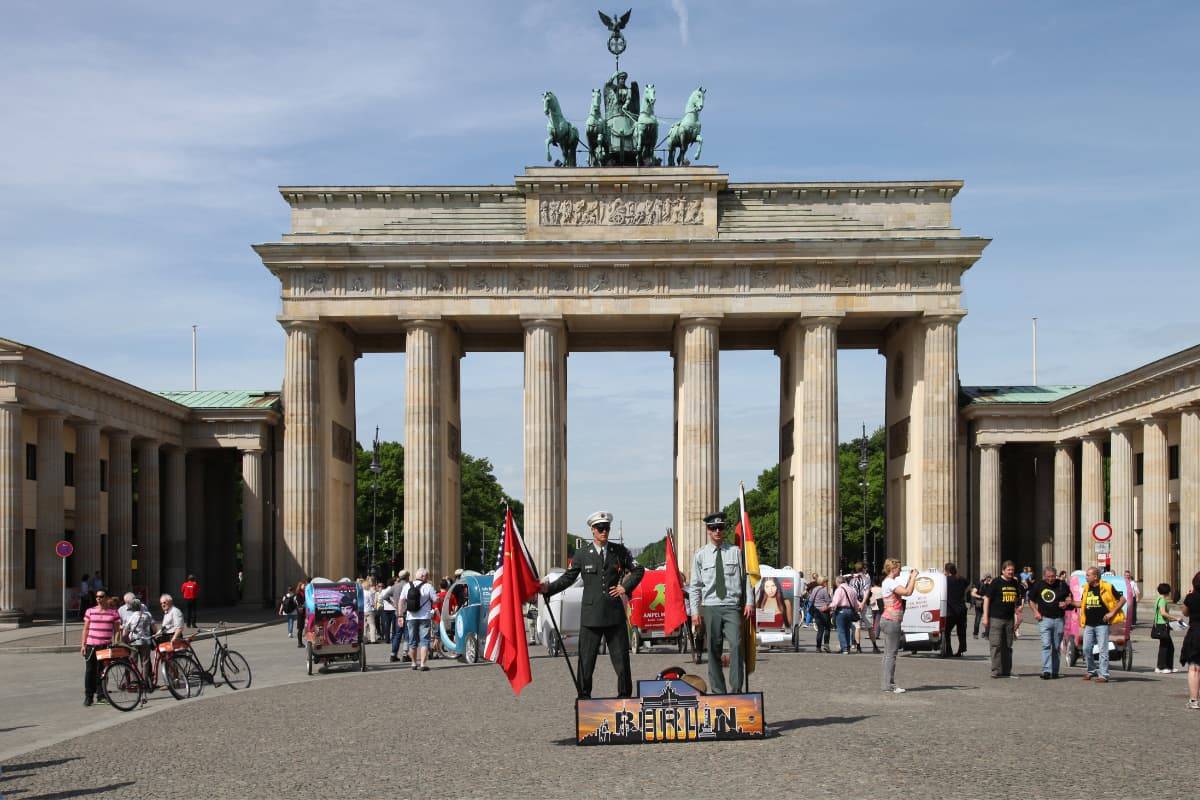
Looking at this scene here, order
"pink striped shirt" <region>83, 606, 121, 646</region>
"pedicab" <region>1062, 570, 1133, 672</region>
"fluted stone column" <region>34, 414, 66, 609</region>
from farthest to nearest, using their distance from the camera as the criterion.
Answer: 1. "fluted stone column" <region>34, 414, 66, 609</region>
2. "pedicab" <region>1062, 570, 1133, 672</region>
3. "pink striped shirt" <region>83, 606, 121, 646</region>

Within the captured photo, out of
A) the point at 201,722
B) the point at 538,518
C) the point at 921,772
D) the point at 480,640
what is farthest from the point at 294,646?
the point at 921,772

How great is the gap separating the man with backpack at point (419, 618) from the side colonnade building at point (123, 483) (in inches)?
845

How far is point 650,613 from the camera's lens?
33438mm

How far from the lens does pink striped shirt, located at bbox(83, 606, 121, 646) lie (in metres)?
23.7

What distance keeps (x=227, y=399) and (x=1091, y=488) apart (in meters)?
38.1

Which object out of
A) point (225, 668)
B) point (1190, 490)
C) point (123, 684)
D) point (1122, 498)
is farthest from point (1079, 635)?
point (1122, 498)

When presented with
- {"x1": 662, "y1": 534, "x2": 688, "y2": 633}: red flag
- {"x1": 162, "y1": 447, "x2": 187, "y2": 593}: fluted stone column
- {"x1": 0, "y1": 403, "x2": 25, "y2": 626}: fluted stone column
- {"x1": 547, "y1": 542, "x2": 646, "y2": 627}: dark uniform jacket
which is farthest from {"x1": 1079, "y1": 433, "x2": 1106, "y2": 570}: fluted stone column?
{"x1": 547, "y1": 542, "x2": 646, "y2": 627}: dark uniform jacket

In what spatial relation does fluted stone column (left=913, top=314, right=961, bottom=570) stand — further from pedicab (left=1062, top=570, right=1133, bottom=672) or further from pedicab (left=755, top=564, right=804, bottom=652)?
pedicab (left=1062, top=570, right=1133, bottom=672)

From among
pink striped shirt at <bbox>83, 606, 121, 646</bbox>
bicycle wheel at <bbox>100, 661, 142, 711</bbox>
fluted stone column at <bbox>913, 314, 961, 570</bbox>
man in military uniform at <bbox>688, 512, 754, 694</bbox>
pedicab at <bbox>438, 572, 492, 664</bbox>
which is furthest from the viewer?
fluted stone column at <bbox>913, 314, 961, 570</bbox>

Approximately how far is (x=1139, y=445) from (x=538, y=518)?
2392cm

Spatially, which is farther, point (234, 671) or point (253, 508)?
point (253, 508)

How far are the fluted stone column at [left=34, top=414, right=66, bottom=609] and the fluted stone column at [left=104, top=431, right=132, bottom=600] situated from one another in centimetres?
673

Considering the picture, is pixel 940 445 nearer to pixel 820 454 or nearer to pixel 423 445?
pixel 820 454

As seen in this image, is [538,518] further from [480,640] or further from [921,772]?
[921,772]
